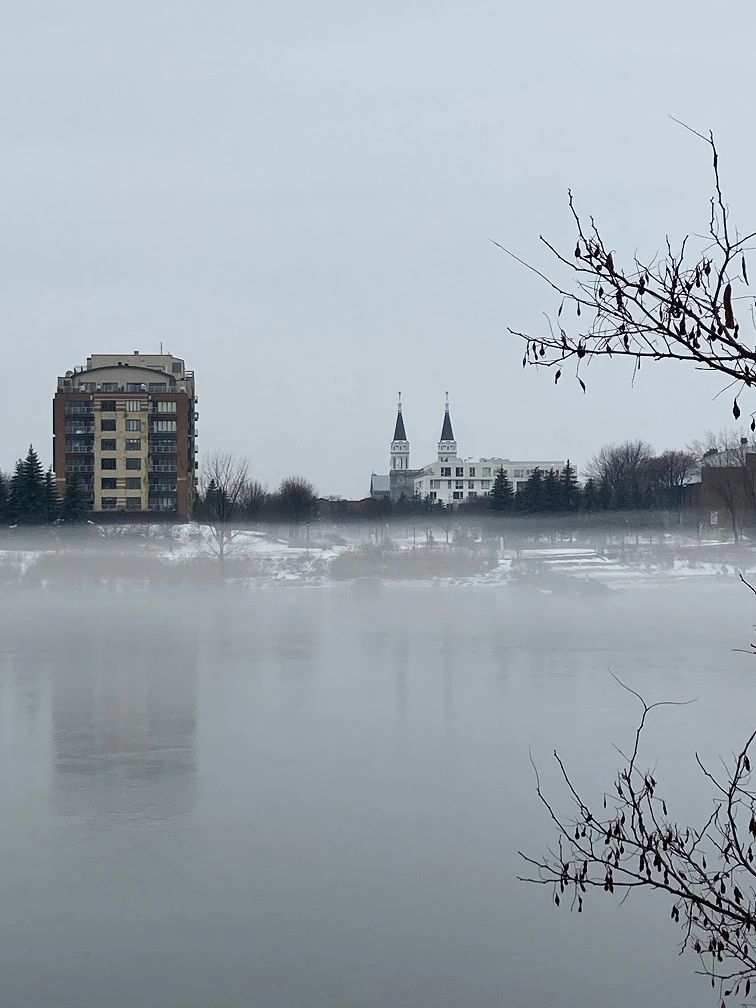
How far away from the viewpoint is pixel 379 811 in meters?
6.77

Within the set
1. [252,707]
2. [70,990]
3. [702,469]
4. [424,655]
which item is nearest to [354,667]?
[424,655]

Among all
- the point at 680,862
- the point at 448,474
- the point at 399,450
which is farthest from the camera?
the point at 399,450

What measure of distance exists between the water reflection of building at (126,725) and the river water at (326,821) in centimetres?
4

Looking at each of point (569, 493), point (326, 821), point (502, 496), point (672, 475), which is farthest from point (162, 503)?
point (326, 821)

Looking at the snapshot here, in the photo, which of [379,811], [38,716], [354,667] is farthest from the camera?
[354,667]

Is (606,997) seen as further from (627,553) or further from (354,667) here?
(627,553)

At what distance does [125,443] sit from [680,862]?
3078 cm

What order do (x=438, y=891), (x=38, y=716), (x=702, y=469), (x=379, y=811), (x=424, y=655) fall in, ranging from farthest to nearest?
(x=702, y=469), (x=424, y=655), (x=38, y=716), (x=379, y=811), (x=438, y=891)

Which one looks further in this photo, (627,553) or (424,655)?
(627,553)

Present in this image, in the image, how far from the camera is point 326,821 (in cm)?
655

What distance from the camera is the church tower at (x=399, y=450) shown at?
172 ft

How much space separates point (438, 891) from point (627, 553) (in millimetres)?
22688

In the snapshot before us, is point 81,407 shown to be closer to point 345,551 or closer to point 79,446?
point 79,446

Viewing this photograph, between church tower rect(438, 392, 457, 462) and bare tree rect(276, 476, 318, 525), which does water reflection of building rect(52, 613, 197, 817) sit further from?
church tower rect(438, 392, 457, 462)
